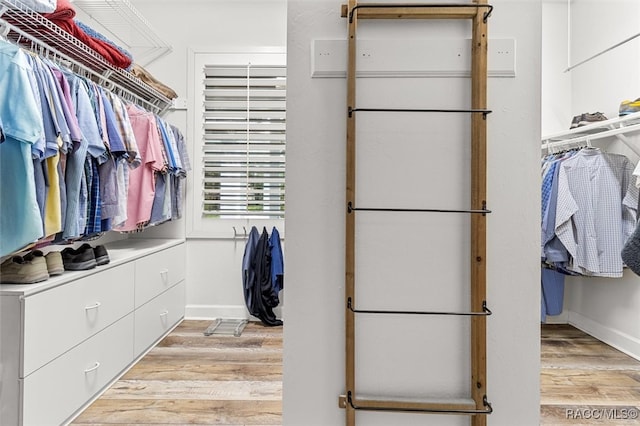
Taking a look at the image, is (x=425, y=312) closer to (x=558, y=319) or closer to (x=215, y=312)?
(x=215, y=312)

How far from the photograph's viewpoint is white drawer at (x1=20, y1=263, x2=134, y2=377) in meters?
1.51

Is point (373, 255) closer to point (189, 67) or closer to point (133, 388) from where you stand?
point (133, 388)

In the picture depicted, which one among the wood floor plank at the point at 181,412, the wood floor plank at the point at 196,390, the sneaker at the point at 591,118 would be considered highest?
the sneaker at the point at 591,118

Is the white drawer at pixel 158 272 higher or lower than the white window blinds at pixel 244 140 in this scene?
lower

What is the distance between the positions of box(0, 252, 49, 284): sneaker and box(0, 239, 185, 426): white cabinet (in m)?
0.04

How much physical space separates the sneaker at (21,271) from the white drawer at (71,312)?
0.26 feet

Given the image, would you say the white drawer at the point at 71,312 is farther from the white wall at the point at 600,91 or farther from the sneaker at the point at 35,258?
the white wall at the point at 600,91

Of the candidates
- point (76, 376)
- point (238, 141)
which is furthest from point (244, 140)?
point (76, 376)

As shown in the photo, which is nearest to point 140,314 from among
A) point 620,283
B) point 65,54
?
point 65,54

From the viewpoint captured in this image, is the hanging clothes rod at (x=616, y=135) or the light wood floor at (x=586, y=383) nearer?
the light wood floor at (x=586, y=383)

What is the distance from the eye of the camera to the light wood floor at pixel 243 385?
1.80 metres

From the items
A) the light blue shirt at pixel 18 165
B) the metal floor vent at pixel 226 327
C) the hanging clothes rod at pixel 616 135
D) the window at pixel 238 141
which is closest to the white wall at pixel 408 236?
the light blue shirt at pixel 18 165

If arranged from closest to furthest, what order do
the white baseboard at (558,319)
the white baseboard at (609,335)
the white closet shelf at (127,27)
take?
the white baseboard at (609,335) < the white closet shelf at (127,27) < the white baseboard at (558,319)

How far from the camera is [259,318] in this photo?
314 cm
